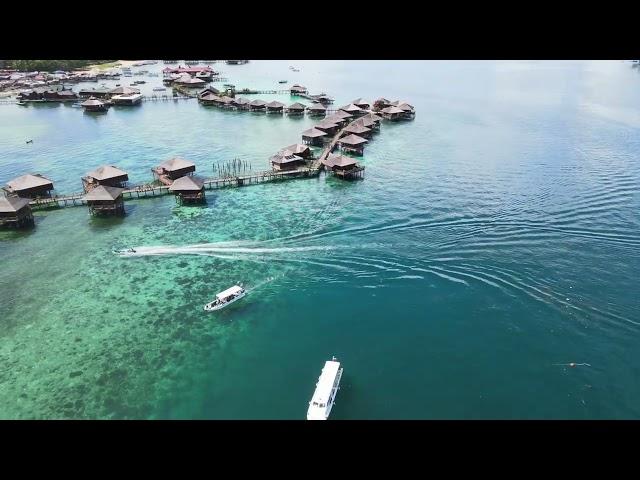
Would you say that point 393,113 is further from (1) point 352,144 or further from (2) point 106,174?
(2) point 106,174

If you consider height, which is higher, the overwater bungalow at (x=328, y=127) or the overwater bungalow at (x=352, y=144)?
the overwater bungalow at (x=328, y=127)

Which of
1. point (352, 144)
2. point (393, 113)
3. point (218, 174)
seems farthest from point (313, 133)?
point (393, 113)

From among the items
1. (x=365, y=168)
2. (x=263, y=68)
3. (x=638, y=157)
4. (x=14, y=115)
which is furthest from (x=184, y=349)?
(x=263, y=68)

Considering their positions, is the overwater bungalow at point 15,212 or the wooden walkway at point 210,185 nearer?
the overwater bungalow at point 15,212

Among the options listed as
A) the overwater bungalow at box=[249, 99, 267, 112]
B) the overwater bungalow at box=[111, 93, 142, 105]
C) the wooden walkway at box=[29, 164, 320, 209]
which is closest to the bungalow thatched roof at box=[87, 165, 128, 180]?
the wooden walkway at box=[29, 164, 320, 209]

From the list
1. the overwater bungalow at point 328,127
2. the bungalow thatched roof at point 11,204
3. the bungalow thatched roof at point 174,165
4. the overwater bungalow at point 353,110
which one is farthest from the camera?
the overwater bungalow at point 353,110

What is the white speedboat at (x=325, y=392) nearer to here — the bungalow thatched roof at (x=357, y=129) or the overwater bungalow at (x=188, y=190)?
the overwater bungalow at (x=188, y=190)

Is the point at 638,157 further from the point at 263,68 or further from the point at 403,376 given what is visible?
the point at 263,68

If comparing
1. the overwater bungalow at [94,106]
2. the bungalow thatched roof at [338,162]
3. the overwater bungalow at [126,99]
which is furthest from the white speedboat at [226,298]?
the overwater bungalow at [126,99]
